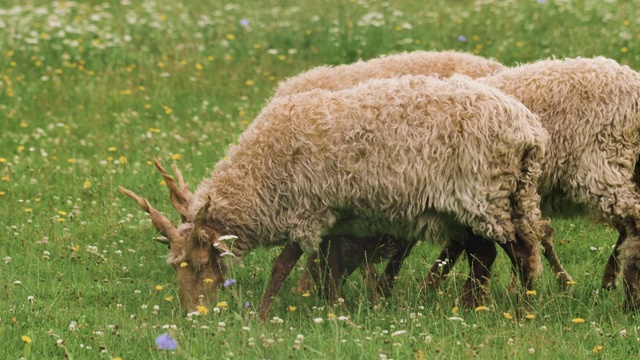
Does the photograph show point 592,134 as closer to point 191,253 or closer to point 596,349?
point 596,349

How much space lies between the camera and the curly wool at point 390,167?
6.41m

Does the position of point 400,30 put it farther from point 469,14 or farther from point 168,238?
point 168,238

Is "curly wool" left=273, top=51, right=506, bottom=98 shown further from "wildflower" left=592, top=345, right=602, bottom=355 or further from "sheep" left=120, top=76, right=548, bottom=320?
"wildflower" left=592, top=345, right=602, bottom=355

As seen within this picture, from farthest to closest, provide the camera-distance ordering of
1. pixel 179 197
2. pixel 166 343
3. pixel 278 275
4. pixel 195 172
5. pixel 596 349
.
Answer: pixel 195 172 → pixel 179 197 → pixel 278 275 → pixel 596 349 → pixel 166 343

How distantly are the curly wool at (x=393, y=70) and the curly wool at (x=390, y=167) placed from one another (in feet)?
4.16

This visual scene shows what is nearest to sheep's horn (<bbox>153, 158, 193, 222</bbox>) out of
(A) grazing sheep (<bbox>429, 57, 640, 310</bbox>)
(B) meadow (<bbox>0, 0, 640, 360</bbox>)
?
(B) meadow (<bbox>0, 0, 640, 360</bbox>)

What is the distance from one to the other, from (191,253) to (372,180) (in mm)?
1169

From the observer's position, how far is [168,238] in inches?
261

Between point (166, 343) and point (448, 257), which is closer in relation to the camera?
point (166, 343)

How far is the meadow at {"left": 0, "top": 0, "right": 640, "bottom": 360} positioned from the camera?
5879mm

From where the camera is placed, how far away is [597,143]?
6559 millimetres

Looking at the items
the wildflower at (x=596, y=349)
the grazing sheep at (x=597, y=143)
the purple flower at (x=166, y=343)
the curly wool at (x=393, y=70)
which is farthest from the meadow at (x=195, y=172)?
the curly wool at (x=393, y=70)

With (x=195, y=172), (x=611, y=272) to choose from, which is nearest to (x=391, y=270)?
(x=611, y=272)

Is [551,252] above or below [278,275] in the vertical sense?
below
